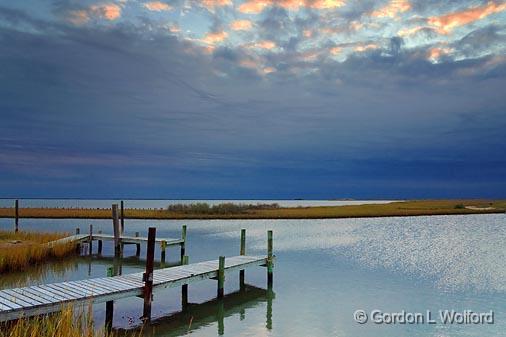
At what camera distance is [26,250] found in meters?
20.5

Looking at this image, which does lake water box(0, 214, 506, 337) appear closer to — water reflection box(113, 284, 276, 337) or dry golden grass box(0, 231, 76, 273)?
water reflection box(113, 284, 276, 337)

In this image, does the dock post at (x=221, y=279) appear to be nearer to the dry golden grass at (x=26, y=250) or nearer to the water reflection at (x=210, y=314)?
the water reflection at (x=210, y=314)

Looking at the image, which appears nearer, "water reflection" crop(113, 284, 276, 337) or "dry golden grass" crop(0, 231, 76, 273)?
"water reflection" crop(113, 284, 276, 337)

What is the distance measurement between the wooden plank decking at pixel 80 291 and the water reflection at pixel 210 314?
3.01ft

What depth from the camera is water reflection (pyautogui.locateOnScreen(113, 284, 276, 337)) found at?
39.5ft

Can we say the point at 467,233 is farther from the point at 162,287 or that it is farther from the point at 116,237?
the point at 162,287

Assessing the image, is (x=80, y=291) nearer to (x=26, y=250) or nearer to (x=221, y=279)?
(x=221, y=279)

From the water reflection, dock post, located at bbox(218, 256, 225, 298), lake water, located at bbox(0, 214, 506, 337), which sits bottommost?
the water reflection

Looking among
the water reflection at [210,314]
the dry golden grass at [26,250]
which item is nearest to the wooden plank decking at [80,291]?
the water reflection at [210,314]

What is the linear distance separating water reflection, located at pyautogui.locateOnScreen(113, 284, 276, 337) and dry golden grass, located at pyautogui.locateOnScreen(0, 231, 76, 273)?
9.08 meters

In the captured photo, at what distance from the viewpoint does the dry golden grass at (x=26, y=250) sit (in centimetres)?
1900

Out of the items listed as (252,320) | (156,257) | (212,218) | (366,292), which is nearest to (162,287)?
(252,320)

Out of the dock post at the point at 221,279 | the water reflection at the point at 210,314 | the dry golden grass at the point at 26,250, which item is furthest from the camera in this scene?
the dry golden grass at the point at 26,250

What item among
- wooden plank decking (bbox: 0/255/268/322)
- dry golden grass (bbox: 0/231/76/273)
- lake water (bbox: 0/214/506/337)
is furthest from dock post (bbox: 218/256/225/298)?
dry golden grass (bbox: 0/231/76/273)
